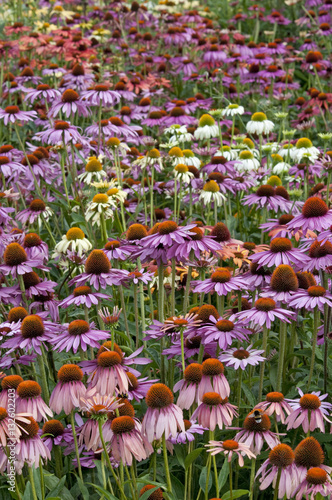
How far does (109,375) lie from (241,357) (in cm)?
56

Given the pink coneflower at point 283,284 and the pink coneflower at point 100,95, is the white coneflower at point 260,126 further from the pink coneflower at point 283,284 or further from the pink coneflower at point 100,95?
the pink coneflower at point 283,284

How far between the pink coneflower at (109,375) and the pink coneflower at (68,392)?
4 cm

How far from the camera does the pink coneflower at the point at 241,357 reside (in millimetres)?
2277

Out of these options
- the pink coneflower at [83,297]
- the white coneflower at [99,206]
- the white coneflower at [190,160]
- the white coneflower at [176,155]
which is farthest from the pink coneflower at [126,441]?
the white coneflower at [190,160]

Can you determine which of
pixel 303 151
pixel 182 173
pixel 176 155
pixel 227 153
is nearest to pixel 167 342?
pixel 182 173

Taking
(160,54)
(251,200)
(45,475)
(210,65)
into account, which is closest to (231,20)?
(160,54)

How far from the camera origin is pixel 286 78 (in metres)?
6.89

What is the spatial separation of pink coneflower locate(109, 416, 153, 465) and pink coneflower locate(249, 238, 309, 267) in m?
0.98

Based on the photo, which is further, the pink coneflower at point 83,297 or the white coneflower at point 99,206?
the white coneflower at point 99,206

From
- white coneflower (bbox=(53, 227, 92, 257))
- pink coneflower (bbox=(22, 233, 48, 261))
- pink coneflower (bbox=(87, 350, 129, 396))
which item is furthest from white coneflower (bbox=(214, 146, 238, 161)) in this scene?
pink coneflower (bbox=(87, 350, 129, 396))

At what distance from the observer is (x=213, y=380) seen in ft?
6.88

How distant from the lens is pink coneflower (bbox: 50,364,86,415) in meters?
2.04

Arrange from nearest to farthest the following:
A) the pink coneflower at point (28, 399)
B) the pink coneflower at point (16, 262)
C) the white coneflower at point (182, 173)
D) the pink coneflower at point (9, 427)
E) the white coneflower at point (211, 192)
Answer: the pink coneflower at point (9, 427)
the pink coneflower at point (28, 399)
the pink coneflower at point (16, 262)
the white coneflower at point (211, 192)
the white coneflower at point (182, 173)

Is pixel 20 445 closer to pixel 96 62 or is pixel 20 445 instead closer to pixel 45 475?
pixel 45 475
